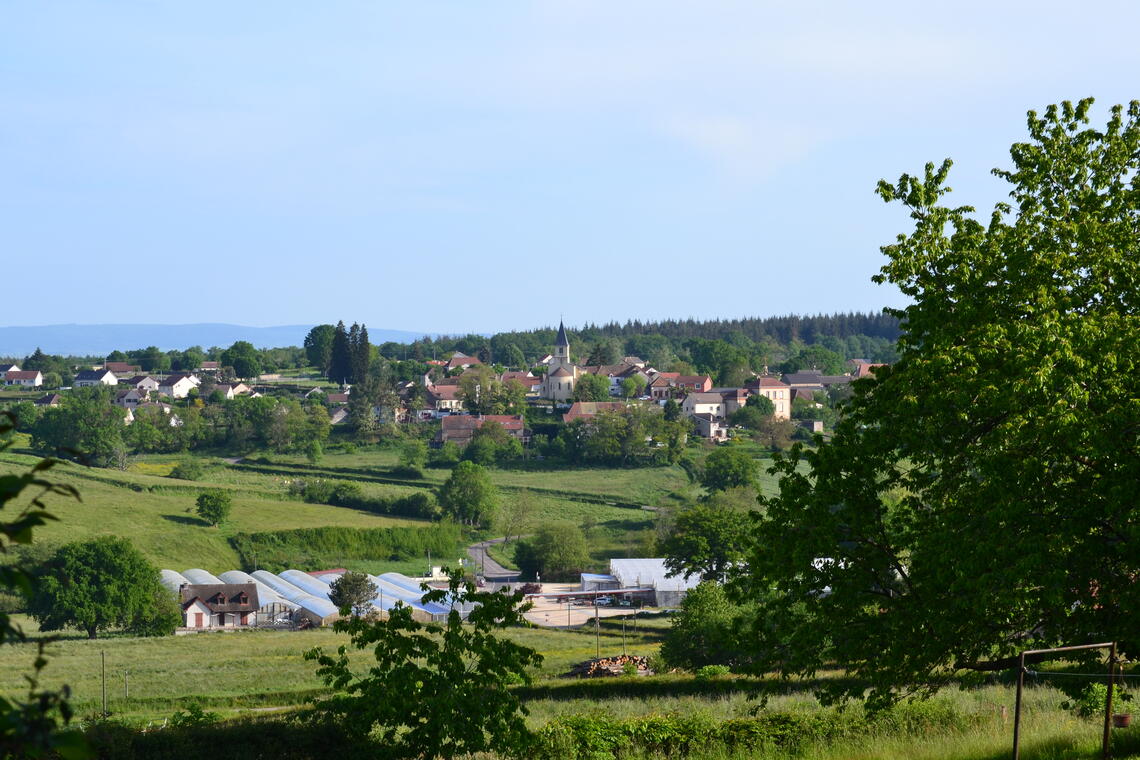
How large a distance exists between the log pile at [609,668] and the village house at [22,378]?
152752 mm

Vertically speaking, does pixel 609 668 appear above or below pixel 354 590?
above

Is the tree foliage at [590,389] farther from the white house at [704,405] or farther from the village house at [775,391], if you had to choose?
the village house at [775,391]

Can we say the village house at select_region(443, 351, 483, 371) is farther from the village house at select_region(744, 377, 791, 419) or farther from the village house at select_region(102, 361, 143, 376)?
the village house at select_region(744, 377, 791, 419)

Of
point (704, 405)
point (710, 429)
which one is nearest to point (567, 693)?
point (710, 429)

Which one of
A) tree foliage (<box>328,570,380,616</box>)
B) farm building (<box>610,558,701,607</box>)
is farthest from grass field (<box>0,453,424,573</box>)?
farm building (<box>610,558,701,607</box>)

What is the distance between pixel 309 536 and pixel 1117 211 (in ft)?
221

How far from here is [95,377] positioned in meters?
166

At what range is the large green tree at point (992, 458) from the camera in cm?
1143

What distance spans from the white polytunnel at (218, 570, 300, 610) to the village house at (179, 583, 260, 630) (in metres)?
0.74

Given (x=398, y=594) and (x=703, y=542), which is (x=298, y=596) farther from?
(x=703, y=542)

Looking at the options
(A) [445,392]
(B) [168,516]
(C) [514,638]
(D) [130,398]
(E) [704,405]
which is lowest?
(C) [514,638]

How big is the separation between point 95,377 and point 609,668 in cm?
15327

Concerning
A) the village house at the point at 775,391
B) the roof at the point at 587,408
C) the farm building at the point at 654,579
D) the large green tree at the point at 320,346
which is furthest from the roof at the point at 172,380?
the farm building at the point at 654,579

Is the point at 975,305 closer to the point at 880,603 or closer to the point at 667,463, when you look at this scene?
the point at 880,603
